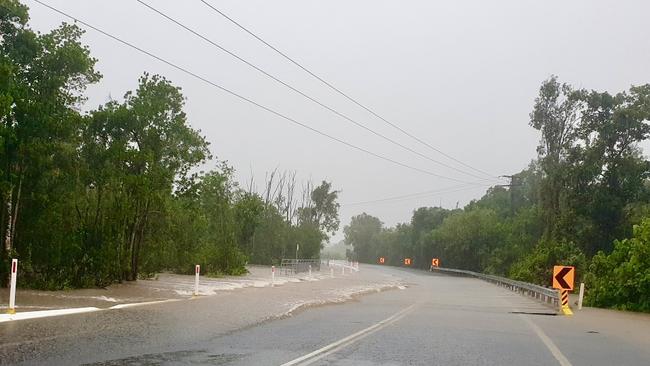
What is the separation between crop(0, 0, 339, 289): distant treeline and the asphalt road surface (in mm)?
5082

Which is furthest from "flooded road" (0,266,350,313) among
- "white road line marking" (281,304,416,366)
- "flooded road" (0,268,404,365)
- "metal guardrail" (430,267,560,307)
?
"metal guardrail" (430,267,560,307)

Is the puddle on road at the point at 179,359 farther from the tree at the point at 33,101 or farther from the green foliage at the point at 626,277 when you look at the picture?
the green foliage at the point at 626,277

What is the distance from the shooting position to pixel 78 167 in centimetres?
2391

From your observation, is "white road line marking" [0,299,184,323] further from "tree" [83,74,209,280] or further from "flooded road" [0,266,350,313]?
"tree" [83,74,209,280]

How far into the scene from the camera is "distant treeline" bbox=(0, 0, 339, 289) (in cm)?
2086

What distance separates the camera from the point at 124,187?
26.5 m

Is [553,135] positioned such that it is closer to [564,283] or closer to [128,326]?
[564,283]

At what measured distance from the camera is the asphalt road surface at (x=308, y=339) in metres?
10.8

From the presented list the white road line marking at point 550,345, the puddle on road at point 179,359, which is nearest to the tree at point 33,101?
the puddle on road at point 179,359

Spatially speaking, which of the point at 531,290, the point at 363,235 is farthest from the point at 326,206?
the point at 531,290

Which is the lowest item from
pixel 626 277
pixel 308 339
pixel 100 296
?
pixel 100 296

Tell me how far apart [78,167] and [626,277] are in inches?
868

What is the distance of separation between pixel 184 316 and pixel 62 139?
8.70m

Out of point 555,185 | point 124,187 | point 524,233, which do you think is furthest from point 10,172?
point 524,233
